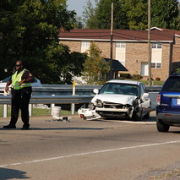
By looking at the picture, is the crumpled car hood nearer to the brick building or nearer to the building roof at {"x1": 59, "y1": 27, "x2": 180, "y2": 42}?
the building roof at {"x1": 59, "y1": 27, "x2": 180, "y2": 42}

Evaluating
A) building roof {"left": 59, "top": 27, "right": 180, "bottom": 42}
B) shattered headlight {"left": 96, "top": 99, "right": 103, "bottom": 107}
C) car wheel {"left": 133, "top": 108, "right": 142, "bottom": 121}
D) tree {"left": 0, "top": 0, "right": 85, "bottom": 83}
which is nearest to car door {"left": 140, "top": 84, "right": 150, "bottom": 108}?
car wheel {"left": 133, "top": 108, "right": 142, "bottom": 121}

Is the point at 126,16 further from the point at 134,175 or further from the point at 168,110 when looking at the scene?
the point at 134,175

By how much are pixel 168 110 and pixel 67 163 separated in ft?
21.8

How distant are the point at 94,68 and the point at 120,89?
132 ft

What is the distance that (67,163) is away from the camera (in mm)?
10516

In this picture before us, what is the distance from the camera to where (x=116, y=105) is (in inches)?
821

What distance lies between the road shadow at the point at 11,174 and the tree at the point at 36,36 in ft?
114

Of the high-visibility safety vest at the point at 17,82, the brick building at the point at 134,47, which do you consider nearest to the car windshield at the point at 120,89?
the high-visibility safety vest at the point at 17,82

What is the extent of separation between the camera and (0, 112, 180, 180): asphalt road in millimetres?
9516

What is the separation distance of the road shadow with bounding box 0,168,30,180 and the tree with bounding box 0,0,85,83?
3482 centimetres

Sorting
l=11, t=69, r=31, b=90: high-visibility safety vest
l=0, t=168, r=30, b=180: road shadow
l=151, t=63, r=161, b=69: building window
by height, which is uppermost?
l=151, t=63, r=161, b=69: building window

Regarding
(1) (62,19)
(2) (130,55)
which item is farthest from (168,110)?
(2) (130,55)

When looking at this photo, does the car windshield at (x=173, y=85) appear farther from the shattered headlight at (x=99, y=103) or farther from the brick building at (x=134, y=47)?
the brick building at (x=134, y=47)

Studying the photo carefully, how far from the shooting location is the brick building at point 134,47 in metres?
83.8
